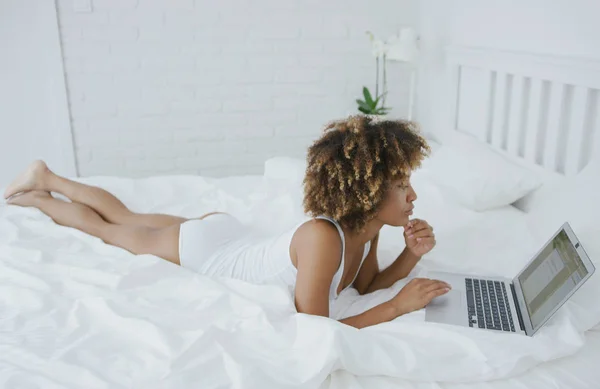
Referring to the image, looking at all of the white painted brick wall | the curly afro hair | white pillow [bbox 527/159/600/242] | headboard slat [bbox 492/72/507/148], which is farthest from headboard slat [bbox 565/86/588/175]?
the white painted brick wall

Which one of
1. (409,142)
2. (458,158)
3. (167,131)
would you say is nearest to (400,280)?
(409,142)

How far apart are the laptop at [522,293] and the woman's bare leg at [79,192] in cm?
91

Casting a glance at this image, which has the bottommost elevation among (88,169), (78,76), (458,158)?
(88,169)

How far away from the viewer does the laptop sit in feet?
3.71

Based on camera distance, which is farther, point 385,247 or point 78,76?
point 78,76

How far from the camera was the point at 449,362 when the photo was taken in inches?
41.9

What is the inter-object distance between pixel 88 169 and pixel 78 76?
462mm

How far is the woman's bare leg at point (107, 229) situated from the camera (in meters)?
1.57

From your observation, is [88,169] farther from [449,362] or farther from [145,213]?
[449,362]

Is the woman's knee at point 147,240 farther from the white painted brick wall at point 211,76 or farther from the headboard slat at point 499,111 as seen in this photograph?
the white painted brick wall at point 211,76

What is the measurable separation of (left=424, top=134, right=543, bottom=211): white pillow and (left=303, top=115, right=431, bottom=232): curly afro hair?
646mm

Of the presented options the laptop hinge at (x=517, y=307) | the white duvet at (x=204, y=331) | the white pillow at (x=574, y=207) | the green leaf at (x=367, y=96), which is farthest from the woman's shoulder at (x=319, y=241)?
the green leaf at (x=367, y=96)

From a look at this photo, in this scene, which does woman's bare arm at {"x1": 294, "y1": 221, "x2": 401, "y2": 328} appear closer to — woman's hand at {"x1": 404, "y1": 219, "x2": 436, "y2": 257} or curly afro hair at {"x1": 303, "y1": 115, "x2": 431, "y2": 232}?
curly afro hair at {"x1": 303, "y1": 115, "x2": 431, "y2": 232}

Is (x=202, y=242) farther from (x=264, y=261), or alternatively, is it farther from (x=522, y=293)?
(x=522, y=293)
